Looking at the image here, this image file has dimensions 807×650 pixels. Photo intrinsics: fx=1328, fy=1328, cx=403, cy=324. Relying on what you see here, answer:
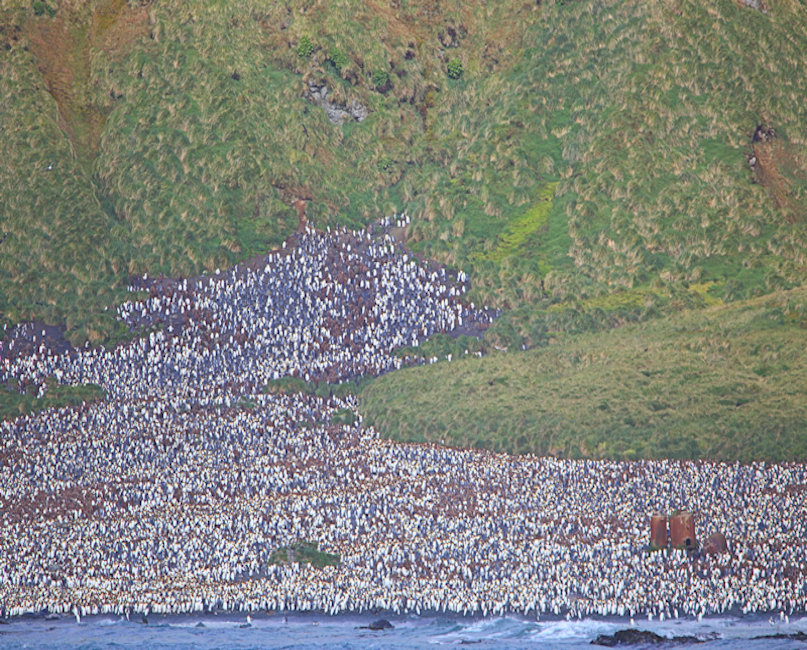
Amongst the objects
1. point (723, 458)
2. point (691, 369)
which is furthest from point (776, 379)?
point (723, 458)

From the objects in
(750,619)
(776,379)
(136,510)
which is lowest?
(750,619)

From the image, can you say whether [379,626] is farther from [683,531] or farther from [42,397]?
[42,397]

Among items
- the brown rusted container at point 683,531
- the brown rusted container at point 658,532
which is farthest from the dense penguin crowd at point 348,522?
the brown rusted container at point 658,532

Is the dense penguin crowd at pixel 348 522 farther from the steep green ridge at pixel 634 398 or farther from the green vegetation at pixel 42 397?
the steep green ridge at pixel 634 398

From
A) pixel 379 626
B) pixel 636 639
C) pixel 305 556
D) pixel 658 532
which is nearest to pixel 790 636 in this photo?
pixel 636 639

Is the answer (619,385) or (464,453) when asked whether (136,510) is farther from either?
(619,385)
